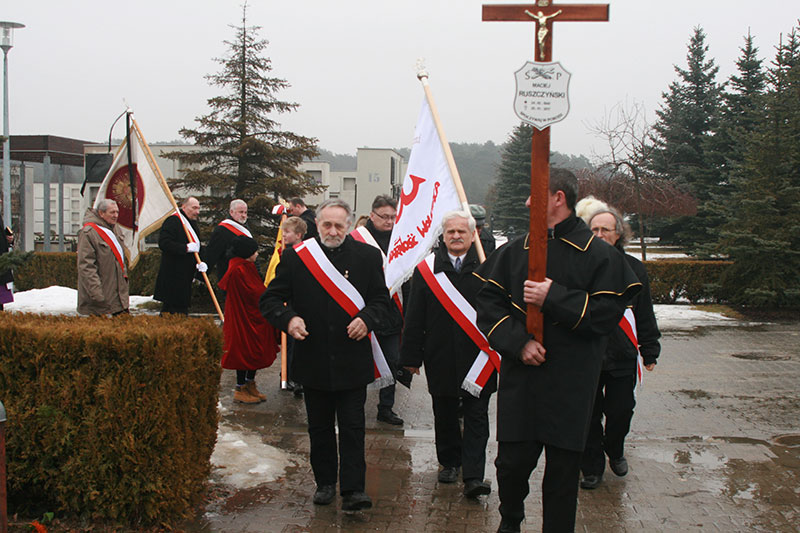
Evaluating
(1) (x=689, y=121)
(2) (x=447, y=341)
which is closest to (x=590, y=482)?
(2) (x=447, y=341)

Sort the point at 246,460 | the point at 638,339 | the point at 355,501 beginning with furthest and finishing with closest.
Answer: the point at 246,460 → the point at 638,339 → the point at 355,501

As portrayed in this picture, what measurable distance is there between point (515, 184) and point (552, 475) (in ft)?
151

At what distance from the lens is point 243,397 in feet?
25.2

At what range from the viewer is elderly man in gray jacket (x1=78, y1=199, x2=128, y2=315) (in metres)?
7.62

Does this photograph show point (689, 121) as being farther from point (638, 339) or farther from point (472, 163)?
point (472, 163)

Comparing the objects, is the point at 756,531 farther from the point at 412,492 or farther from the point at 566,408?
the point at 412,492

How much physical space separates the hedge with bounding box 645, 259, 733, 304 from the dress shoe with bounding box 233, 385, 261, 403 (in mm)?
11217

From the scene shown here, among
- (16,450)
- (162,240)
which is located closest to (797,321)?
(162,240)

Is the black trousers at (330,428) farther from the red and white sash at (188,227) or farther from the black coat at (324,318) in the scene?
the red and white sash at (188,227)

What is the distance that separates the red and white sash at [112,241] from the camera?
25.4ft

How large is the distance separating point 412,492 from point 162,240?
237 inches

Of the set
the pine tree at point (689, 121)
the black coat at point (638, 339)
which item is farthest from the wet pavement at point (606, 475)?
the pine tree at point (689, 121)

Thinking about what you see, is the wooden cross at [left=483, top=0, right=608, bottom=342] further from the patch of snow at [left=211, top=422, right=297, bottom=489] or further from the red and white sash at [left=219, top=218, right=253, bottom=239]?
the red and white sash at [left=219, top=218, right=253, bottom=239]

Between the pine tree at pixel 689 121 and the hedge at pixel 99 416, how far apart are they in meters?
32.8
